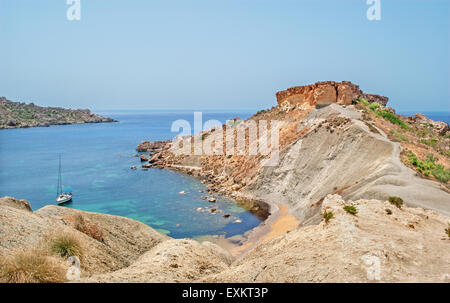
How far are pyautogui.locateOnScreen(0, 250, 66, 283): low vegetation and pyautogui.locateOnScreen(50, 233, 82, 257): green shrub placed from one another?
2607 mm

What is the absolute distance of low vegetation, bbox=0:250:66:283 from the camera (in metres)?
6.21

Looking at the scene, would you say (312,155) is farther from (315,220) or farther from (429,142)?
(315,220)

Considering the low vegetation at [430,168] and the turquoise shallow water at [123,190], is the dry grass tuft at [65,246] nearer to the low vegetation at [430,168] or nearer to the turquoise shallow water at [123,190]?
the turquoise shallow water at [123,190]

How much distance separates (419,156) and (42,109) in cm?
19370

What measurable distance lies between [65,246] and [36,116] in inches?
6634

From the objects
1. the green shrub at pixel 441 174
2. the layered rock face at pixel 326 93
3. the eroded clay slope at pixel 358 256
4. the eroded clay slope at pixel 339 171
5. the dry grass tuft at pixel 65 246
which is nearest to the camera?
the eroded clay slope at pixel 358 256

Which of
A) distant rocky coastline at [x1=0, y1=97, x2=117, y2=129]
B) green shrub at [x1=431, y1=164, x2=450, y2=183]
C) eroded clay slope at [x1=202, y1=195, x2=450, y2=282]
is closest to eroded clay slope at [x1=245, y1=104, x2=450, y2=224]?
green shrub at [x1=431, y1=164, x2=450, y2=183]

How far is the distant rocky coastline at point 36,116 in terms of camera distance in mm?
133000

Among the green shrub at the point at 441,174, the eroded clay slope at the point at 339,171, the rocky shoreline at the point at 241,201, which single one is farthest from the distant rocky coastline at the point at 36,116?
the green shrub at the point at 441,174

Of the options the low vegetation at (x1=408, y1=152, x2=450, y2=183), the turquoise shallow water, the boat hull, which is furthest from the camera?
the boat hull

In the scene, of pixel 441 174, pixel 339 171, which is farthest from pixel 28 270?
pixel 339 171

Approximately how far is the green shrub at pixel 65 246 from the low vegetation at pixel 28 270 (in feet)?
8.55

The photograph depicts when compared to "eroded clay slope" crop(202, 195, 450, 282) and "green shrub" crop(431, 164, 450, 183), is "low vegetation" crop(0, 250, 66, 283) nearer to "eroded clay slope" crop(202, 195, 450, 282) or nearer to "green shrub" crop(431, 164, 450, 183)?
"eroded clay slope" crop(202, 195, 450, 282)

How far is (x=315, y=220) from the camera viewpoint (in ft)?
61.4
